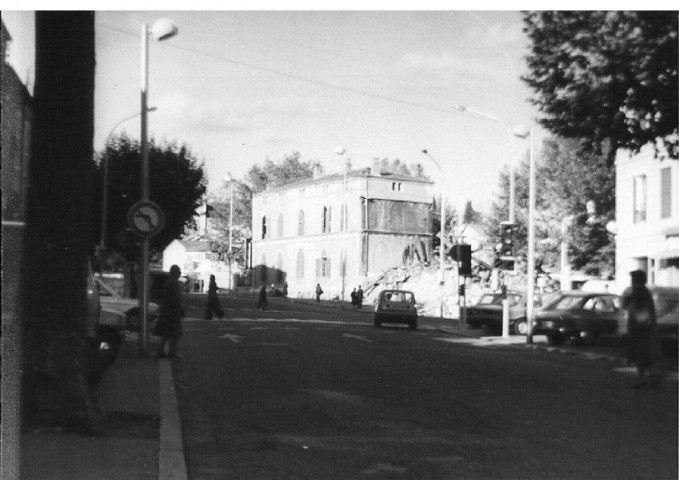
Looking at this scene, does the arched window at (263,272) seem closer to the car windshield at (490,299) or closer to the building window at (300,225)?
the building window at (300,225)

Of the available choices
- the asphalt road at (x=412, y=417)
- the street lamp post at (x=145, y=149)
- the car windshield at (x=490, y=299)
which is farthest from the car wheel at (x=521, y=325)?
the street lamp post at (x=145, y=149)

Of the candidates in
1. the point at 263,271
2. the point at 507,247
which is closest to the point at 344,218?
the point at 507,247

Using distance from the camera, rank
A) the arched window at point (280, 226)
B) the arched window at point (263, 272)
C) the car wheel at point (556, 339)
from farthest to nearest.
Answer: the car wheel at point (556, 339), the arched window at point (263, 272), the arched window at point (280, 226)

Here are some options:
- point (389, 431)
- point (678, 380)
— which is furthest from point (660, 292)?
point (389, 431)

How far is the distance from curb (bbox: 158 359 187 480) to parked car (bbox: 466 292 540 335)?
20.3 m

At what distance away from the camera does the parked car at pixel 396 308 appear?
32.2 m

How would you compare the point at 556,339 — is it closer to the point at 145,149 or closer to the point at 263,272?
the point at 263,272

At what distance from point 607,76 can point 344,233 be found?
81.1ft

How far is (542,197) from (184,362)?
69.4ft

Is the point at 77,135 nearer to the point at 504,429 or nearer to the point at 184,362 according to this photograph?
the point at 504,429

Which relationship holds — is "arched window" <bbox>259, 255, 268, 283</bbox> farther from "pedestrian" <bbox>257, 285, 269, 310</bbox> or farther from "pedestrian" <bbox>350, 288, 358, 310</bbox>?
"pedestrian" <bbox>350, 288, 358, 310</bbox>

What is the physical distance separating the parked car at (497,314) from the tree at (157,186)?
622 inches

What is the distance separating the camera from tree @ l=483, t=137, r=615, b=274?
29.6 meters

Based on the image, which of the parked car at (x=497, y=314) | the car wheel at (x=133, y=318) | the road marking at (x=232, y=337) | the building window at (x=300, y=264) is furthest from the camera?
the parked car at (x=497, y=314)
